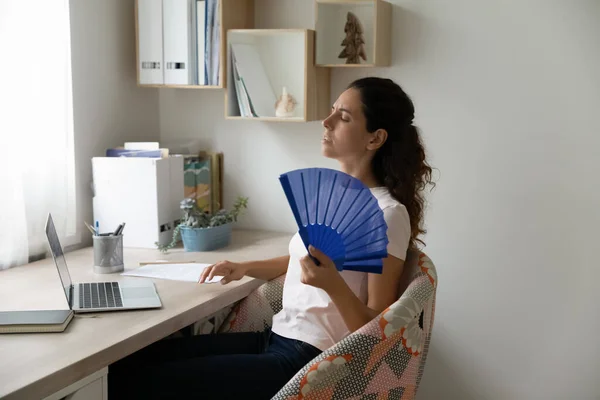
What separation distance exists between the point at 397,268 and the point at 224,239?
0.97 meters

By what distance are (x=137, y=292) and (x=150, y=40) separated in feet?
3.90

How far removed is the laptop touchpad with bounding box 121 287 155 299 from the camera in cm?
202

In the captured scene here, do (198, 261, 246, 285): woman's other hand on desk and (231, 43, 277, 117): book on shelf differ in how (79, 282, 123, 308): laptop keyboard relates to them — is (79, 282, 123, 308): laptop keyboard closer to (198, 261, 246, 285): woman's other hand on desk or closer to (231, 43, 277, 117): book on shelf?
(198, 261, 246, 285): woman's other hand on desk

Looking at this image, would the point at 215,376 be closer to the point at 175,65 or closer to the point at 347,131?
the point at 347,131

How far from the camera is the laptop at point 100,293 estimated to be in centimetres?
189

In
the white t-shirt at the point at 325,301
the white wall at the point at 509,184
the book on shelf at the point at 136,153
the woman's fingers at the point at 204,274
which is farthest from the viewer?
the book on shelf at the point at 136,153

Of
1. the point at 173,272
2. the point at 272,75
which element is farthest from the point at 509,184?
the point at 173,272

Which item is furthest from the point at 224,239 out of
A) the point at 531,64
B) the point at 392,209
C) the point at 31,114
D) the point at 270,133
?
the point at 531,64

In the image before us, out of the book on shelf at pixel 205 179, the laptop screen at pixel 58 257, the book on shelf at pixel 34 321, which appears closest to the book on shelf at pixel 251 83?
the book on shelf at pixel 205 179

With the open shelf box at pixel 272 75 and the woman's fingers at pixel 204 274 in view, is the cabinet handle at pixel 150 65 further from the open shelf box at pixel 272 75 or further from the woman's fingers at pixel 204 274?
the woman's fingers at pixel 204 274

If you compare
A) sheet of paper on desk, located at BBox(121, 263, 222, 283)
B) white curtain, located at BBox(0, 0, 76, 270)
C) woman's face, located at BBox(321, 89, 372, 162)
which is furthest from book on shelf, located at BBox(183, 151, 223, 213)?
woman's face, located at BBox(321, 89, 372, 162)

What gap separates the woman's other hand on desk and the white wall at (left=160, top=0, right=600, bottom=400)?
2.71ft

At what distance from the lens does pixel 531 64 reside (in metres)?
2.60

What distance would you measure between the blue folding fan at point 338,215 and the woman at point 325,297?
0.06 m
